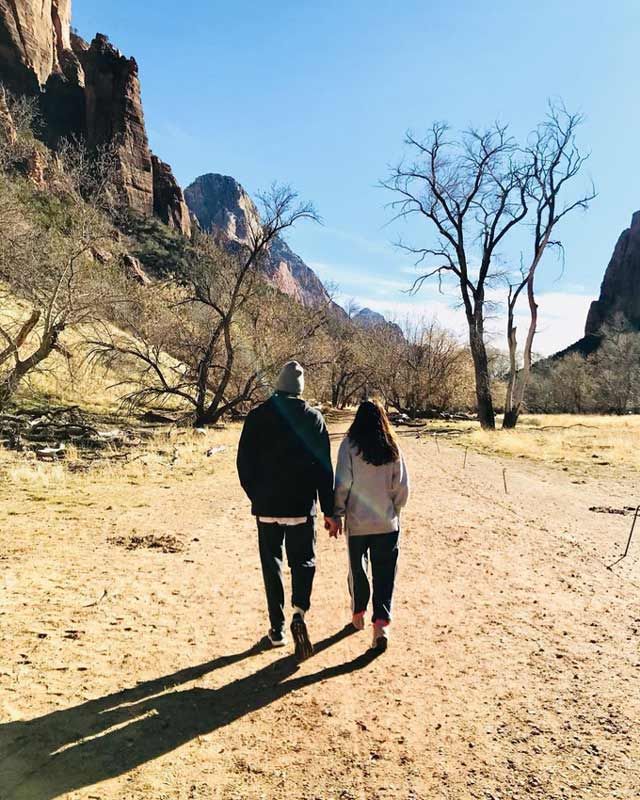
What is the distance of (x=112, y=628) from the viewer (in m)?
4.31

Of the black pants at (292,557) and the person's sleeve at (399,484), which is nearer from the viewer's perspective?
the black pants at (292,557)

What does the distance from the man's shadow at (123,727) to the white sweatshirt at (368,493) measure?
986 millimetres

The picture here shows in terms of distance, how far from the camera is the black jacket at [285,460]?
3893 millimetres

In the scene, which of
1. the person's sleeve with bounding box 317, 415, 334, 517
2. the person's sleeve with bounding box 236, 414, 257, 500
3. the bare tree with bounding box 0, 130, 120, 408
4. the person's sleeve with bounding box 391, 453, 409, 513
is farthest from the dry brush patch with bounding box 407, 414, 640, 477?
the bare tree with bounding box 0, 130, 120, 408

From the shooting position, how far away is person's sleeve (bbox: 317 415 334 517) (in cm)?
397

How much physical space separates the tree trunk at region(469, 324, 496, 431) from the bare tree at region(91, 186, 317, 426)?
30.8 ft

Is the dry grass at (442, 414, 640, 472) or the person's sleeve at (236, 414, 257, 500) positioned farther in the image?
the dry grass at (442, 414, 640, 472)

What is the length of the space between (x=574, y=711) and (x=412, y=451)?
13597mm

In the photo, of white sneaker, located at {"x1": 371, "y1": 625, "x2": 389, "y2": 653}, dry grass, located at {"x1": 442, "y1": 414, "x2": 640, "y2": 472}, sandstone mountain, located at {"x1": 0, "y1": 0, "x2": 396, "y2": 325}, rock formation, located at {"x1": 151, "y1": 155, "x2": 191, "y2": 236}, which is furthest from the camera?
rock formation, located at {"x1": 151, "y1": 155, "x2": 191, "y2": 236}

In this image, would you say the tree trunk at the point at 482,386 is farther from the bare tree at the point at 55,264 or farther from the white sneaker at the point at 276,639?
the white sneaker at the point at 276,639

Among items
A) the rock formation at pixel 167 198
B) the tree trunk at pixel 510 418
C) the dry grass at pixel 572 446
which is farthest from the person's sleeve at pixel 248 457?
the rock formation at pixel 167 198

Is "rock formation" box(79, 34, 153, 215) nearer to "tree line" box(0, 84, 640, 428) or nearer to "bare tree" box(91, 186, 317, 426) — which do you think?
"tree line" box(0, 84, 640, 428)

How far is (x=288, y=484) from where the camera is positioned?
3.88 metres

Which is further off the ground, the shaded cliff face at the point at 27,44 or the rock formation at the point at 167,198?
the shaded cliff face at the point at 27,44
